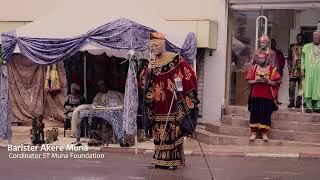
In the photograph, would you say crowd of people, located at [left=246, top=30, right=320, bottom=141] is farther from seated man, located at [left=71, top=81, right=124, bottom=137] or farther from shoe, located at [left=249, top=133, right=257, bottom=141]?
seated man, located at [left=71, top=81, right=124, bottom=137]

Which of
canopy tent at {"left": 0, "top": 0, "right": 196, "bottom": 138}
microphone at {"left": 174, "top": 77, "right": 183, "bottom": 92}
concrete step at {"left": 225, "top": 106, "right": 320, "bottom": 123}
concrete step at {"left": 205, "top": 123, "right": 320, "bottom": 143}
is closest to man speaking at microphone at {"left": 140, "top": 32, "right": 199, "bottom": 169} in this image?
microphone at {"left": 174, "top": 77, "right": 183, "bottom": 92}

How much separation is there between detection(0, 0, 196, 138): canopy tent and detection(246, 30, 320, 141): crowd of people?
5.89ft

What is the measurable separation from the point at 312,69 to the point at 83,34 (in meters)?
4.97

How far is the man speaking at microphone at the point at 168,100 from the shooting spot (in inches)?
387

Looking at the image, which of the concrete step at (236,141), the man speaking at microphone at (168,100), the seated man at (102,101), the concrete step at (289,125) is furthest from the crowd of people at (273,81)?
the man speaking at microphone at (168,100)

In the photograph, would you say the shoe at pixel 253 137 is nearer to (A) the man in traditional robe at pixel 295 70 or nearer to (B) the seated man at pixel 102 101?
(A) the man in traditional robe at pixel 295 70

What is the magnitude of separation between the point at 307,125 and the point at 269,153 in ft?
5.22

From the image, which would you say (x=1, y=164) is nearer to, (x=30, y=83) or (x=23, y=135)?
(x=23, y=135)

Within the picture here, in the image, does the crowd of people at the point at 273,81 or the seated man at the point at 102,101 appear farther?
the seated man at the point at 102,101

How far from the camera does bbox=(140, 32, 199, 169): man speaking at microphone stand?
982cm

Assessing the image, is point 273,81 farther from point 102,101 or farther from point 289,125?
point 102,101

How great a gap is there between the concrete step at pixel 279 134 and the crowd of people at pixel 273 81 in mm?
318

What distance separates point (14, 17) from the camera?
17.1 meters

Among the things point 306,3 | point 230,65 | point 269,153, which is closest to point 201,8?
point 230,65
